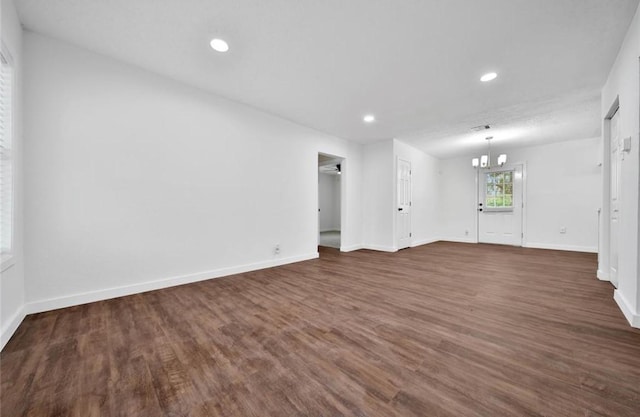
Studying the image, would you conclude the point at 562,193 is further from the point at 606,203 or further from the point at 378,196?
the point at 378,196

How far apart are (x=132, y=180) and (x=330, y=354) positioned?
9.40ft

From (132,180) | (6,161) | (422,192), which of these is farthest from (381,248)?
(6,161)

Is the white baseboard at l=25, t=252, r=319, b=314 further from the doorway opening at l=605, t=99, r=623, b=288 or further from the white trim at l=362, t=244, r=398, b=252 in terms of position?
the doorway opening at l=605, t=99, r=623, b=288

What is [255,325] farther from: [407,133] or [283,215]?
[407,133]

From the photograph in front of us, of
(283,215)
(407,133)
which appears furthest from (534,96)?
(283,215)

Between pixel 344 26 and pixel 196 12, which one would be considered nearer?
pixel 196 12

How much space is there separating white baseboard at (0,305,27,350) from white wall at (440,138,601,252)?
8966mm

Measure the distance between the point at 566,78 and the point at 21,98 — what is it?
19.4 ft

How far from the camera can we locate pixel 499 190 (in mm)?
6883

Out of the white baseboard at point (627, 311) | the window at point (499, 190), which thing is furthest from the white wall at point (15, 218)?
the window at point (499, 190)

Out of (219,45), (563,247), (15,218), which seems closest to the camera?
(15,218)

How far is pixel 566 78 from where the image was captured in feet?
9.98

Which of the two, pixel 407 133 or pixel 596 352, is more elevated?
pixel 407 133

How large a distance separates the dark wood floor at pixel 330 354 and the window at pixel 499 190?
437cm
